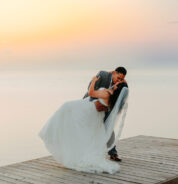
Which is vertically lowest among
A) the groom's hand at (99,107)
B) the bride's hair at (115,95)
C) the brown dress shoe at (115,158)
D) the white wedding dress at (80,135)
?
the brown dress shoe at (115,158)

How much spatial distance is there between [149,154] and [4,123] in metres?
14.0

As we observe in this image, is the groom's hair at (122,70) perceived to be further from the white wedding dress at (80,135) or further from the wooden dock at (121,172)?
the wooden dock at (121,172)

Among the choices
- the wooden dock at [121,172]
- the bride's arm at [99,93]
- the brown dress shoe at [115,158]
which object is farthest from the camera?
the brown dress shoe at [115,158]

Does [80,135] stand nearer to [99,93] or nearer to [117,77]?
[99,93]

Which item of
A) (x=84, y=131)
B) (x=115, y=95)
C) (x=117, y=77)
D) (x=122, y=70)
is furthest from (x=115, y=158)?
(x=122, y=70)

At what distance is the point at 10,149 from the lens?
15.8m

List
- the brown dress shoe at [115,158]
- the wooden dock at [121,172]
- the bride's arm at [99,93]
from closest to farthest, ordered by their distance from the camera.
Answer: the wooden dock at [121,172], the bride's arm at [99,93], the brown dress shoe at [115,158]

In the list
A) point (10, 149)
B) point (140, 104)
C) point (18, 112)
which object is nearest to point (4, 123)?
point (18, 112)

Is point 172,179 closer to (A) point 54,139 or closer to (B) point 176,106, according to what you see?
(A) point 54,139

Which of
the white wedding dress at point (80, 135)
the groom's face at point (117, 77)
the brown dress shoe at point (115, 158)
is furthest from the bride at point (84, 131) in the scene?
the brown dress shoe at point (115, 158)

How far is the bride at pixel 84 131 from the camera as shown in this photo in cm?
762

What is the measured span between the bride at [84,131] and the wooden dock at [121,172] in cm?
24

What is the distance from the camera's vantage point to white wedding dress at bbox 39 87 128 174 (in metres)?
7.64

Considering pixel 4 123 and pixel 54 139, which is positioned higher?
pixel 54 139
